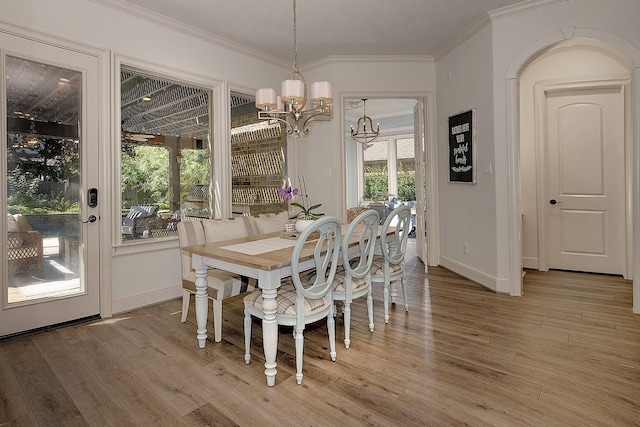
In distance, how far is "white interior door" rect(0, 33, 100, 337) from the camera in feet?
8.76

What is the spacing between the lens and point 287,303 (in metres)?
2.08

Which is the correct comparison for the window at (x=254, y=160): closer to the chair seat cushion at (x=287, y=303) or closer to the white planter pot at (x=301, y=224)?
the white planter pot at (x=301, y=224)

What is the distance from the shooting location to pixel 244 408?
5.90 ft

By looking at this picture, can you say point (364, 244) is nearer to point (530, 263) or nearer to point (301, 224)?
point (301, 224)

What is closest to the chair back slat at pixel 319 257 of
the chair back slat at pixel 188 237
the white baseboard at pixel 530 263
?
the chair back slat at pixel 188 237

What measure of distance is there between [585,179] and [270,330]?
4169 mm

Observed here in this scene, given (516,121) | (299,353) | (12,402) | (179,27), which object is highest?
(179,27)

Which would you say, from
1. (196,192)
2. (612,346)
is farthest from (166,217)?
(612,346)

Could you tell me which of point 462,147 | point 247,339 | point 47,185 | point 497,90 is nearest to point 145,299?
point 47,185

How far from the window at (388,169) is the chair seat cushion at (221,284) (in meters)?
6.45

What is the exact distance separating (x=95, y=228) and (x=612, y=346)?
12.7 feet

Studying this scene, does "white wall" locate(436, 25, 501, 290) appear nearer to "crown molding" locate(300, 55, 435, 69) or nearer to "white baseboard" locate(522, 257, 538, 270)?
"crown molding" locate(300, 55, 435, 69)

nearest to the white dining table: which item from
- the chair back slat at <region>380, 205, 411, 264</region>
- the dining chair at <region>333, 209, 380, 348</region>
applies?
the dining chair at <region>333, 209, 380, 348</region>

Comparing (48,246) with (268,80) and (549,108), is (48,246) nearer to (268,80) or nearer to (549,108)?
(268,80)
